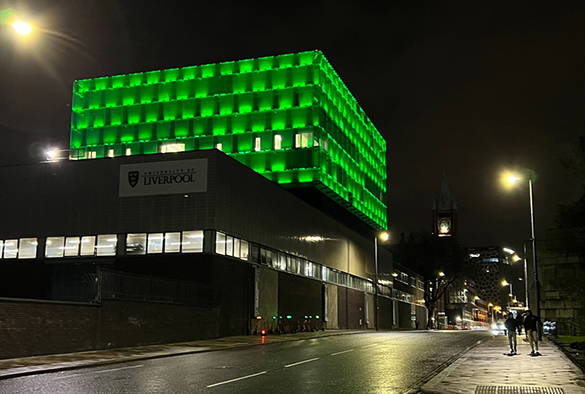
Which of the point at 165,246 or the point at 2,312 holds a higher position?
the point at 165,246

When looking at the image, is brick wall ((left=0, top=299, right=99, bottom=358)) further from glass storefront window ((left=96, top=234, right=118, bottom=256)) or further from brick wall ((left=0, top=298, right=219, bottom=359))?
glass storefront window ((left=96, top=234, right=118, bottom=256))

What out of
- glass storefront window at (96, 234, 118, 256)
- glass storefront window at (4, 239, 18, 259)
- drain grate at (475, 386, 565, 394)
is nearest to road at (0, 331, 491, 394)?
drain grate at (475, 386, 565, 394)

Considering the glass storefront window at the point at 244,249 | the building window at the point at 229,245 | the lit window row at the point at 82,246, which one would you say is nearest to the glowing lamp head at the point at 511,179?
the building window at the point at 229,245

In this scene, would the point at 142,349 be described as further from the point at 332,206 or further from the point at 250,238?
the point at 332,206

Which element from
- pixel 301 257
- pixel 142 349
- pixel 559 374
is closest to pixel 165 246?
pixel 142 349

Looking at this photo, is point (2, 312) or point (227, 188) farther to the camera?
point (227, 188)

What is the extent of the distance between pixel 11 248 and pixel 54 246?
11.7 ft

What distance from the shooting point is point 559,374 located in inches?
653

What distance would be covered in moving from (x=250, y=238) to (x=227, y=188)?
4.90 metres

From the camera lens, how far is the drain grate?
514 inches

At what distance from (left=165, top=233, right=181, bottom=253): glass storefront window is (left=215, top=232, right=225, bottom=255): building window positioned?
239 cm

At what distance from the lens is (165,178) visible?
40375mm

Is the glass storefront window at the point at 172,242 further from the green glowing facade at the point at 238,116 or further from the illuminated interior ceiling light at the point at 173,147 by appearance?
the illuminated interior ceiling light at the point at 173,147

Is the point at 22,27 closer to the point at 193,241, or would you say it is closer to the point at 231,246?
the point at 193,241
